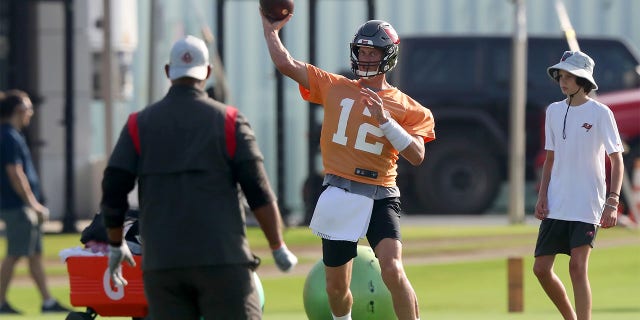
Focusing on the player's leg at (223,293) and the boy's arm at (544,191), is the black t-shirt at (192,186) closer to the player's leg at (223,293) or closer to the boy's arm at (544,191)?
the player's leg at (223,293)

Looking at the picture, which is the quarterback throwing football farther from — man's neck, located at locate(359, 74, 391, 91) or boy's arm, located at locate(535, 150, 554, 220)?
boy's arm, located at locate(535, 150, 554, 220)

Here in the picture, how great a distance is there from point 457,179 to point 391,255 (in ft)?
46.1

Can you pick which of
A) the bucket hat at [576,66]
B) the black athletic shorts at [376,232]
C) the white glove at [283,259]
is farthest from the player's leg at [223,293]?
the bucket hat at [576,66]

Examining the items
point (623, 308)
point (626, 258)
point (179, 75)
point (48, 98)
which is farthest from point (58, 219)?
point (179, 75)

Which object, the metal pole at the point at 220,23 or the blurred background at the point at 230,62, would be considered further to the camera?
the blurred background at the point at 230,62

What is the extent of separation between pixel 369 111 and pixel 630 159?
43.5 feet

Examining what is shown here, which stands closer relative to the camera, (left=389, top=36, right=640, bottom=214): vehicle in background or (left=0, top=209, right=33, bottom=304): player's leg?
(left=0, top=209, right=33, bottom=304): player's leg

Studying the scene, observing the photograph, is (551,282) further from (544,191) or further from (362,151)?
(362,151)

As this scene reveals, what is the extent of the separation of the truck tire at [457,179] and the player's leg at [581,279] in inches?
515

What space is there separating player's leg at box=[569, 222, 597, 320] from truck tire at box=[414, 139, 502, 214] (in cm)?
1308

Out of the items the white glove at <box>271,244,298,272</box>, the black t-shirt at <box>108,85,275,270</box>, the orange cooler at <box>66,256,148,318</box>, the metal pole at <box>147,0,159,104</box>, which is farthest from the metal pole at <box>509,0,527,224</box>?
the black t-shirt at <box>108,85,275,270</box>

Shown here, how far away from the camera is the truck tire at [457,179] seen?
21.8 meters

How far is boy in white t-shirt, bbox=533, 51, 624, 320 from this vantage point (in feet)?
28.2

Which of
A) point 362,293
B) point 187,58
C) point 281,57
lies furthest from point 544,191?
point 187,58
